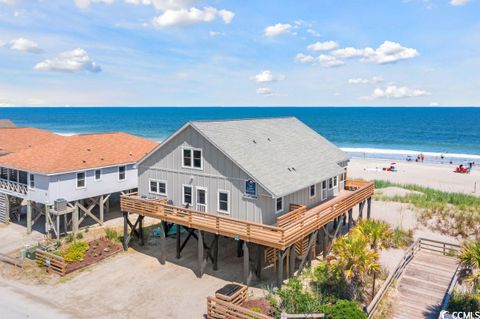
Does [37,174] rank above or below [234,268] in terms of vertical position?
above

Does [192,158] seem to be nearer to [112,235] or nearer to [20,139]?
[112,235]

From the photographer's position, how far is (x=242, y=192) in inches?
871

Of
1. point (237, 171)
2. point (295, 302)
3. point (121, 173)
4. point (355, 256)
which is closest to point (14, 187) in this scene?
point (121, 173)

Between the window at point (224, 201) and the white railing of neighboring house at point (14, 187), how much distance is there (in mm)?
17188

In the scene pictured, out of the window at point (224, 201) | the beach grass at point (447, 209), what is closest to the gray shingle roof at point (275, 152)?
the window at point (224, 201)

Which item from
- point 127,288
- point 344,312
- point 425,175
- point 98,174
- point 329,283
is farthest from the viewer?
point 425,175

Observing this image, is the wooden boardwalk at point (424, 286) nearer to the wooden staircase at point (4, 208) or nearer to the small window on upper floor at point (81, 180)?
the small window on upper floor at point (81, 180)

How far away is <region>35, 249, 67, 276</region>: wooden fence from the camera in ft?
74.6

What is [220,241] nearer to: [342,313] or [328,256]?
[328,256]

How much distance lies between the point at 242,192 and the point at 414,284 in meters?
9.99

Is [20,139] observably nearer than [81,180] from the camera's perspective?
No

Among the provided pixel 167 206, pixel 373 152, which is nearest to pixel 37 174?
pixel 167 206

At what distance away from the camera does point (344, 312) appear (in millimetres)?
15906

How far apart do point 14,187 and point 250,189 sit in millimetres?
21307
